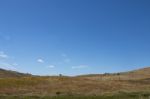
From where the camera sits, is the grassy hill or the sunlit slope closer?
the grassy hill

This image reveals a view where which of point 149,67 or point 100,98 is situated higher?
point 149,67

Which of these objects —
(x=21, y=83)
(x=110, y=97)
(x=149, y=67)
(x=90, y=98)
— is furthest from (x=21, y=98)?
(x=149, y=67)

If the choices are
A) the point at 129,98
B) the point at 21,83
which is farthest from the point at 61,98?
the point at 21,83

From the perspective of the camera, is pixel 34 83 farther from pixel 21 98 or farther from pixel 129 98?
pixel 129 98

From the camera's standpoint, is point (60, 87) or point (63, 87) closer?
point (60, 87)

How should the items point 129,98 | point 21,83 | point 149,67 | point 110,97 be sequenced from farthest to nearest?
point 149,67, point 21,83, point 110,97, point 129,98

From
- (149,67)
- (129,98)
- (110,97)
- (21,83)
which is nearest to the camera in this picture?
(129,98)

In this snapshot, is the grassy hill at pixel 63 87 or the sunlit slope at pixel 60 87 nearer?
the grassy hill at pixel 63 87

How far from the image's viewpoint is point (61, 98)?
42.5 meters

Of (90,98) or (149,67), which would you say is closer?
(90,98)

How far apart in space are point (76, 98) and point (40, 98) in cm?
487

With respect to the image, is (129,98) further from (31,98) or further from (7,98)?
(7,98)

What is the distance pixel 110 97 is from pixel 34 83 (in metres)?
34.1

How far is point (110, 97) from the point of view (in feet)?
146
